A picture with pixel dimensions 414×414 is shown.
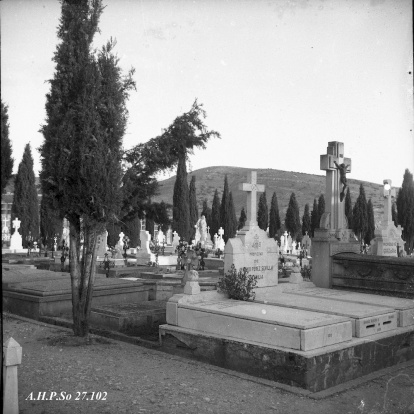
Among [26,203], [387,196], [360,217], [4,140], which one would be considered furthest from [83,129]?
[360,217]

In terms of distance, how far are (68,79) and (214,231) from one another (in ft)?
147

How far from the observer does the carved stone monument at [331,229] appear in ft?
37.3

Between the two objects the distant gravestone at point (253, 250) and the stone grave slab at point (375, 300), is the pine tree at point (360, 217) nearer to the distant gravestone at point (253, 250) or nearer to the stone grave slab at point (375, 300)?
the stone grave slab at point (375, 300)

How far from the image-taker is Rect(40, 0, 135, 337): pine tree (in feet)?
26.1

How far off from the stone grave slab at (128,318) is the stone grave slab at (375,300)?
9.27ft

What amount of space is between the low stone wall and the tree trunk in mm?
5477

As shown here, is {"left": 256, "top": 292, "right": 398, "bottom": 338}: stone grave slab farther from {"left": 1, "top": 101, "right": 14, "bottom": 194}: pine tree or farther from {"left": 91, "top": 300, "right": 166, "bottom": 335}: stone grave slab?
{"left": 1, "top": 101, "right": 14, "bottom": 194}: pine tree

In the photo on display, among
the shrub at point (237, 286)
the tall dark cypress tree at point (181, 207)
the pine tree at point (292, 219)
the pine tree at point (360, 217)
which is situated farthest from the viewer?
the pine tree at point (292, 219)

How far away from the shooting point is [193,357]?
763 centimetres

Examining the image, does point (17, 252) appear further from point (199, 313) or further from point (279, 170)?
point (279, 170)

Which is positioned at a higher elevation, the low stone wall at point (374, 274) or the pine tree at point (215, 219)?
the pine tree at point (215, 219)

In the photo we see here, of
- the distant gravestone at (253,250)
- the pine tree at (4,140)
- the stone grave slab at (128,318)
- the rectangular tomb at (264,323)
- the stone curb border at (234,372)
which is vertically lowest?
the stone curb border at (234,372)

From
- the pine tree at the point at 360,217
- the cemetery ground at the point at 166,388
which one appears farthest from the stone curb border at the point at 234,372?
the pine tree at the point at 360,217

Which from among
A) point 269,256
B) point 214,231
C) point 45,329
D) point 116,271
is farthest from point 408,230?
point 45,329
